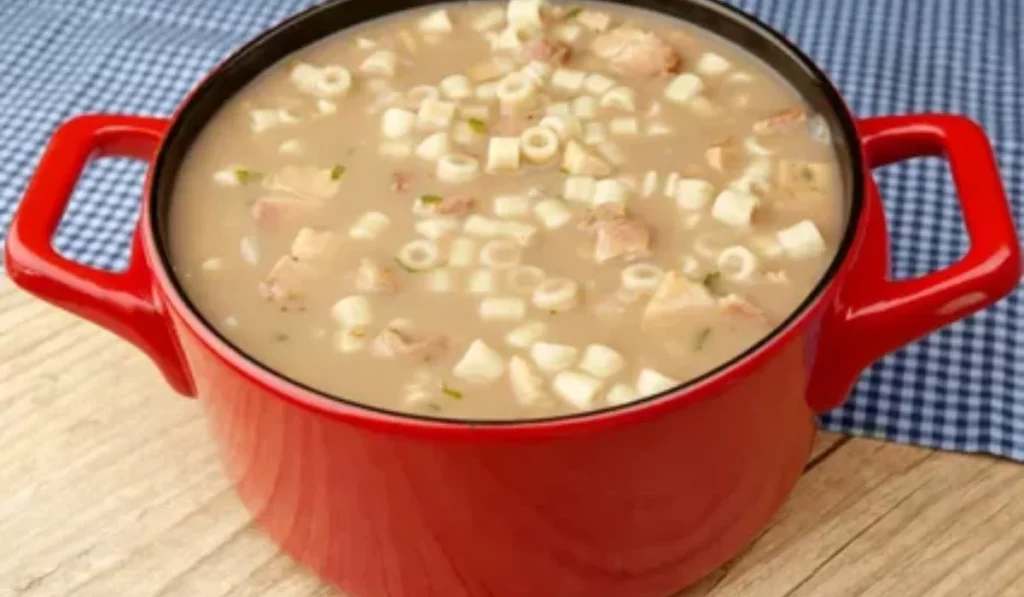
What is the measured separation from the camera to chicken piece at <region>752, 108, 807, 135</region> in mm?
887

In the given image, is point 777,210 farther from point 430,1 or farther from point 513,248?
point 430,1

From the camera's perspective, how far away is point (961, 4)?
1384 mm

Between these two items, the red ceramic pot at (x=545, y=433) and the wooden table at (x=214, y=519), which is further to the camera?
the wooden table at (x=214, y=519)

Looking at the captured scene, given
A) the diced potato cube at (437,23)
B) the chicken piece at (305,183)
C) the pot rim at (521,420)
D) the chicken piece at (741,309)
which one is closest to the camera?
the pot rim at (521,420)

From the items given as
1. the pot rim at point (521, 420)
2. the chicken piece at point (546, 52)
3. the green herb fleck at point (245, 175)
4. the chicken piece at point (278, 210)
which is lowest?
the green herb fleck at point (245, 175)

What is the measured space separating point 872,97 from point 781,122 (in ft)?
1.29

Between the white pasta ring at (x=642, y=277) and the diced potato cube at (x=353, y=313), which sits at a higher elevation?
the white pasta ring at (x=642, y=277)

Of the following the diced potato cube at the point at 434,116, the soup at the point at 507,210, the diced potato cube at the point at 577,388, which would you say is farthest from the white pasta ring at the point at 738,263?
the diced potato cube at the point at 434,116

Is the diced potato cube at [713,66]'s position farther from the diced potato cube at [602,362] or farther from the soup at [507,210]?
the diced potato cube at [602,362]

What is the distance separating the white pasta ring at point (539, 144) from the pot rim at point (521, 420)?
0.51 ft

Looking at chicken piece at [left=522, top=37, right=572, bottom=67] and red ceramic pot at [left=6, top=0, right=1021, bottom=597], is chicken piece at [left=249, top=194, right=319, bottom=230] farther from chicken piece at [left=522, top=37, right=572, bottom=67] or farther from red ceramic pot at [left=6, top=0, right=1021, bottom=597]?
chicken piece at [left=522, top=37, right=572, bottom=67]

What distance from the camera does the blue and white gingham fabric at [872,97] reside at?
95 centimetres

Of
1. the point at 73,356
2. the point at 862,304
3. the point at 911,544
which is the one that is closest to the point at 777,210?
the point at 862,304

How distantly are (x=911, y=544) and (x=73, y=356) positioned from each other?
1.90ft
